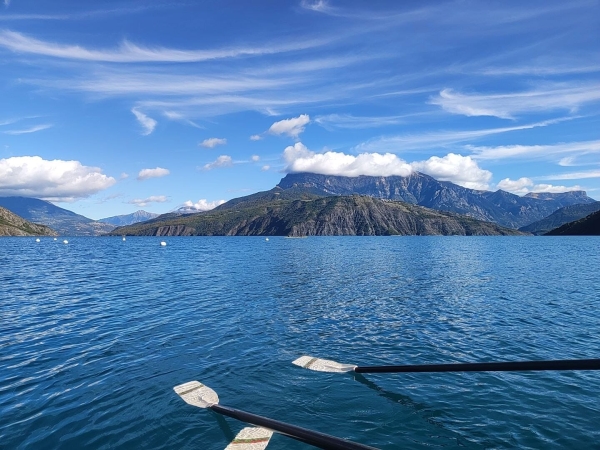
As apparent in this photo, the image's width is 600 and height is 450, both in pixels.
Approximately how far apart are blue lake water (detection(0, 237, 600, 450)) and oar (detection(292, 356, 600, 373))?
0.86m

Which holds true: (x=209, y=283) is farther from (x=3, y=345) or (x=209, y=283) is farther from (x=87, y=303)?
(x=3, y=345)

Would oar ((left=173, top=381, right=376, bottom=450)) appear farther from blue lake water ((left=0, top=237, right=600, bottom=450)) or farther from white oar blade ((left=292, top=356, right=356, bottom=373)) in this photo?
white oar blade ((left=292, top=356, right=356, bottom=373))

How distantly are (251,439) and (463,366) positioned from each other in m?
9.18

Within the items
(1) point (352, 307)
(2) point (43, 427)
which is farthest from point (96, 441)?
(1) point (352, 307)

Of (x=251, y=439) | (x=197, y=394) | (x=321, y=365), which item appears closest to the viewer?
(x=251, y=439)

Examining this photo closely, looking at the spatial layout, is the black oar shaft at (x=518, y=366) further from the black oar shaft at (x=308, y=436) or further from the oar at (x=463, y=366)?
the black oar shaft at (x=308, y=436)

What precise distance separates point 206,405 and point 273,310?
2227cm

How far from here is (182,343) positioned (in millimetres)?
27219

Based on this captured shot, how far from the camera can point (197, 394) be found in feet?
59.8

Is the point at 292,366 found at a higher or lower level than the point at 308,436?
lower

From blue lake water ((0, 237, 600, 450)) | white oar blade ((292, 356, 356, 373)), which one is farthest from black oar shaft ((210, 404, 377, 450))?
white oar blade ((292, 356, 356, 373))

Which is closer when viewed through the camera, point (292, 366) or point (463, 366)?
point (463, 366)

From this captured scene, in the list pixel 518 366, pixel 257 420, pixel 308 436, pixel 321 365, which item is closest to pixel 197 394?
pixel 257 420

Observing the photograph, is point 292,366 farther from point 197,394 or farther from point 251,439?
point 251,439
